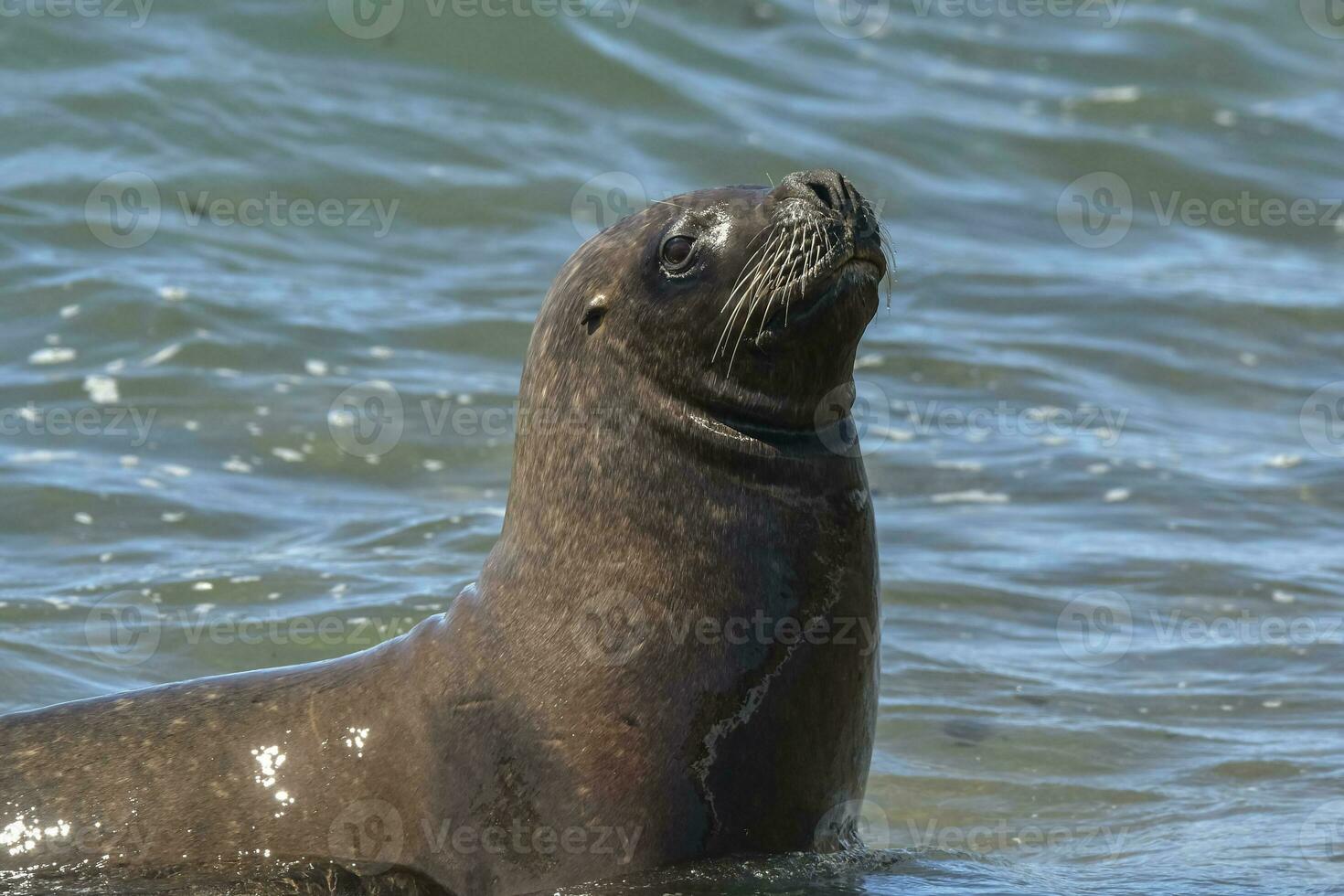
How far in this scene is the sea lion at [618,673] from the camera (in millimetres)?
5492

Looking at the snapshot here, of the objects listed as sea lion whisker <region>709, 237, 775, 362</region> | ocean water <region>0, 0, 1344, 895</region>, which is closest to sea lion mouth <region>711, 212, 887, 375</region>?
sea lion whisker <region>709, 237, 775, 362</region>

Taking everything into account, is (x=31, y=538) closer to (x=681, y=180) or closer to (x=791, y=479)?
(x=791, y=479)

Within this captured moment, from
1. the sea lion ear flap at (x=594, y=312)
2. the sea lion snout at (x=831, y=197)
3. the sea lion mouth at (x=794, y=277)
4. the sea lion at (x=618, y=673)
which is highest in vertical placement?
the sea lion snout at (x=831, y=197)

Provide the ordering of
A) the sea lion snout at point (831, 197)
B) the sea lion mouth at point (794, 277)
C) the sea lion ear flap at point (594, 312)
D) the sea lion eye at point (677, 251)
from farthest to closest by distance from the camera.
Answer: the sea lion ear flap at point (594, 312) < the sea lion eye at point (677, 251) < the sea lion snout at point (831, 197) < the sea lion mouth at point (794, 277)

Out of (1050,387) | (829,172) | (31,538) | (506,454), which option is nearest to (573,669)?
(829,172)

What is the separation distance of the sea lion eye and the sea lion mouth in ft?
0.66

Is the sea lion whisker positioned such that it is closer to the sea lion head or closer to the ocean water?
the sea lion head

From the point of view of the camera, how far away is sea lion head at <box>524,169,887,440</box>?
573 centimetres

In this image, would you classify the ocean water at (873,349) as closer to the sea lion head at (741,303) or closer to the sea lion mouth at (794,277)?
the sea lion head at (741,303)

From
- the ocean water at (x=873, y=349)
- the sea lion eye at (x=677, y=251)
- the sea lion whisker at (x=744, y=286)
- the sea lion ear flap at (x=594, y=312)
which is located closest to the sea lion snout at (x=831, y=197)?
the sea lion whisker at (x=744, y=286)

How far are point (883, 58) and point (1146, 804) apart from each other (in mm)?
13346

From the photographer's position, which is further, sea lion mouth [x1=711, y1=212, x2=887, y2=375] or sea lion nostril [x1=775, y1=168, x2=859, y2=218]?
sea lion nostril [x1=775, y1=168, x2=859, y2=218]

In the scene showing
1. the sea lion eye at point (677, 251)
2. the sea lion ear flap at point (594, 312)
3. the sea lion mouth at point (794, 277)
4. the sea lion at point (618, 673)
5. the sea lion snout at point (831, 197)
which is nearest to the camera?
the sea lion at point (618, 673)

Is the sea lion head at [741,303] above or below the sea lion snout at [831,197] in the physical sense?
below
